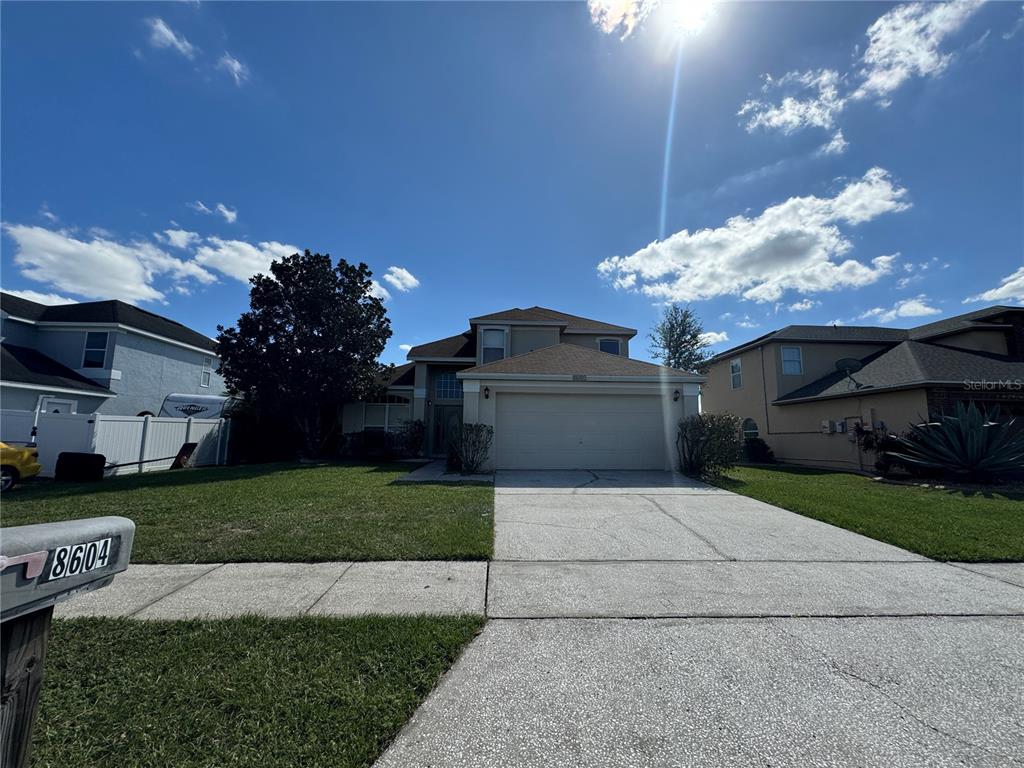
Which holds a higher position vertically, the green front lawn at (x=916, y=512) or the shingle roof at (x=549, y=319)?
the shingle roof at (x=549, y=319)

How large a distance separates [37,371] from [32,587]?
2188cm

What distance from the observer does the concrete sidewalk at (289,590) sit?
3.42 meters

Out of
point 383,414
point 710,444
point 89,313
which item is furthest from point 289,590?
point 89,313

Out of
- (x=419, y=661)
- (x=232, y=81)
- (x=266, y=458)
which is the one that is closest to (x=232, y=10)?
(x=232, y=81)

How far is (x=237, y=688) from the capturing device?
2.39 metres

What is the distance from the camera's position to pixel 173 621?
322 centimetres

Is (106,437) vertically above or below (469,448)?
above

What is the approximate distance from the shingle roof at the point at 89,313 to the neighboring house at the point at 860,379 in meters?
23.0

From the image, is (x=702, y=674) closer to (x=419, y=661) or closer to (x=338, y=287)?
(x=419, y=661)

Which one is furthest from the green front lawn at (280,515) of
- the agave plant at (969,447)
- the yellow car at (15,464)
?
the agave plant at (969,447)

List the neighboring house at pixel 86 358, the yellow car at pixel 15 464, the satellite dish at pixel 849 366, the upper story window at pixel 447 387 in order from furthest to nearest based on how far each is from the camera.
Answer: the upper story window at pixel 447 387, the satellite dish at pixel 849 366, the neighboring house at pixel 86 358, the yellow car at pixel 15 464

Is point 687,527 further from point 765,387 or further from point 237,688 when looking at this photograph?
point 765,387

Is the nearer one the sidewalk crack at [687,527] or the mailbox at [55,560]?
the mailbox at [55,560]

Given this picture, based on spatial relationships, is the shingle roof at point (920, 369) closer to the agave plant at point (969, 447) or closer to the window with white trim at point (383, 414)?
the agave plant at point (969, 447)
